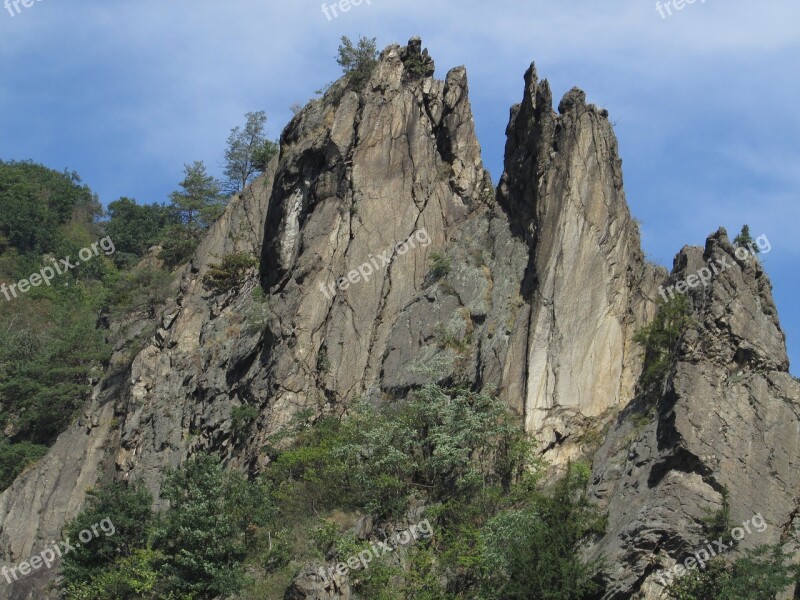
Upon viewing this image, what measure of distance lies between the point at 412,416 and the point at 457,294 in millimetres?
5432

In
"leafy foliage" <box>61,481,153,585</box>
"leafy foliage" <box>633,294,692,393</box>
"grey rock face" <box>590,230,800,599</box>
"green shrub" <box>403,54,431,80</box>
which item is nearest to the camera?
"grey rock face" <box>590,230,800,599</box>

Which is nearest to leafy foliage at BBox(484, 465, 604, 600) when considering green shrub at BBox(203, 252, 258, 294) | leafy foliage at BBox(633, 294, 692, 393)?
leafy foliage at BBox(633, 294, 692, 393)

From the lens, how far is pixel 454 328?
40312mm

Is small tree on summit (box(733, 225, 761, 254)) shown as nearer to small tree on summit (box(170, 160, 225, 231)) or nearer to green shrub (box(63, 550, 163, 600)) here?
green shrub (box(63, 550, 163, 600))

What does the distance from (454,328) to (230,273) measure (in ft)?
40.1

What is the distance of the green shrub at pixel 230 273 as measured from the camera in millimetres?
49125

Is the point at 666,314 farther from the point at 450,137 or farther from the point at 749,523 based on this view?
the point at 450,137

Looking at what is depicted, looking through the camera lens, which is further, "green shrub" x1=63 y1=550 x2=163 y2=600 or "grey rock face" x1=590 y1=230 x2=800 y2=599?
"green shrub" x1=63 y1=550 x2=163 y2=600

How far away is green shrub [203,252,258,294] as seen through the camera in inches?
1934

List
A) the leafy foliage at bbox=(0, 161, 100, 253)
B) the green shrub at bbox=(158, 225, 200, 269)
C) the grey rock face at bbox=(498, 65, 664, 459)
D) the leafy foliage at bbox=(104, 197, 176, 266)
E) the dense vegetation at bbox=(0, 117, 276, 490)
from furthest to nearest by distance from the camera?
the leafy foliage at bbox=(0, 161, 100, 253)
the leafy foliage at bbox=(104, 197, 176, 266)
the green shrub at bbox=(158, 225, 200, 269)
the dense vegetation at bbox=(0, 117, 276, 490)
the grey rock face at bbox=(498, 65, 664, 459)

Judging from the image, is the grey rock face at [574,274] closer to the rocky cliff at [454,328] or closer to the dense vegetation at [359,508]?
the rocky cliff at [454,328]

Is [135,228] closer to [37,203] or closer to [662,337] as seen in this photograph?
[37,203]

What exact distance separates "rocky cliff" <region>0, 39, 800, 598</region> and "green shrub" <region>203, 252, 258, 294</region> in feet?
1.83

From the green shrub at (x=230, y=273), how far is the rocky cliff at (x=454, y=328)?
0.56 m
